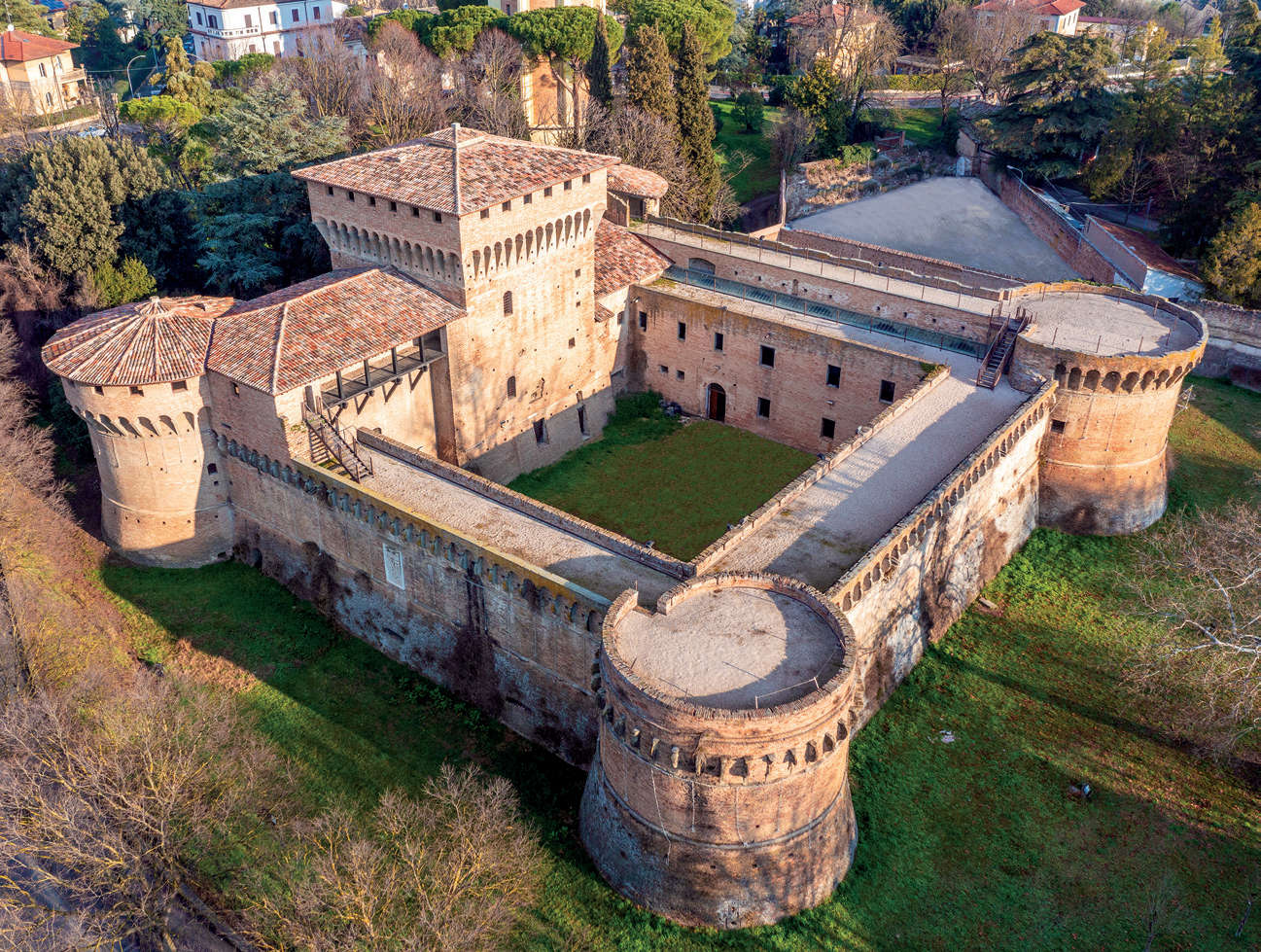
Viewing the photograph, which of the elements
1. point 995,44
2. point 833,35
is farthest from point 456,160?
point 995,44

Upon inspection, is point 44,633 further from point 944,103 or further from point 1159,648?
point 944,103

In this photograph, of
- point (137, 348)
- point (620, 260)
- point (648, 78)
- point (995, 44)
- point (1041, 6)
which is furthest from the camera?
point (1041, 6)

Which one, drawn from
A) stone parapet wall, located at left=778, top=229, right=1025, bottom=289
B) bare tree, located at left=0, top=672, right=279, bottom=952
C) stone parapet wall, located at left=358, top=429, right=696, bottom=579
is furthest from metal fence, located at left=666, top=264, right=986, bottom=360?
bare tree, located at left=0, top=672, right=279, bottom=952

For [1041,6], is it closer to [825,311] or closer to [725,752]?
[825,311]

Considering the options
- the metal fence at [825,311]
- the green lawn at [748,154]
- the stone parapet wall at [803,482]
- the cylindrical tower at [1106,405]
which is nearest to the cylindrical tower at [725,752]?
the stone parapet wall at [803,482]

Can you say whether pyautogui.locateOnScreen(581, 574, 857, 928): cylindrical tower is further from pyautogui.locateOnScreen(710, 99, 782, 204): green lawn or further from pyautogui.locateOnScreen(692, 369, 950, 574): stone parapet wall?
pyautogui.locateOnScreen(710, 99, 782, 204): green lawn

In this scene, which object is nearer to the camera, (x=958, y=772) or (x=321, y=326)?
(x=958, y=772)
